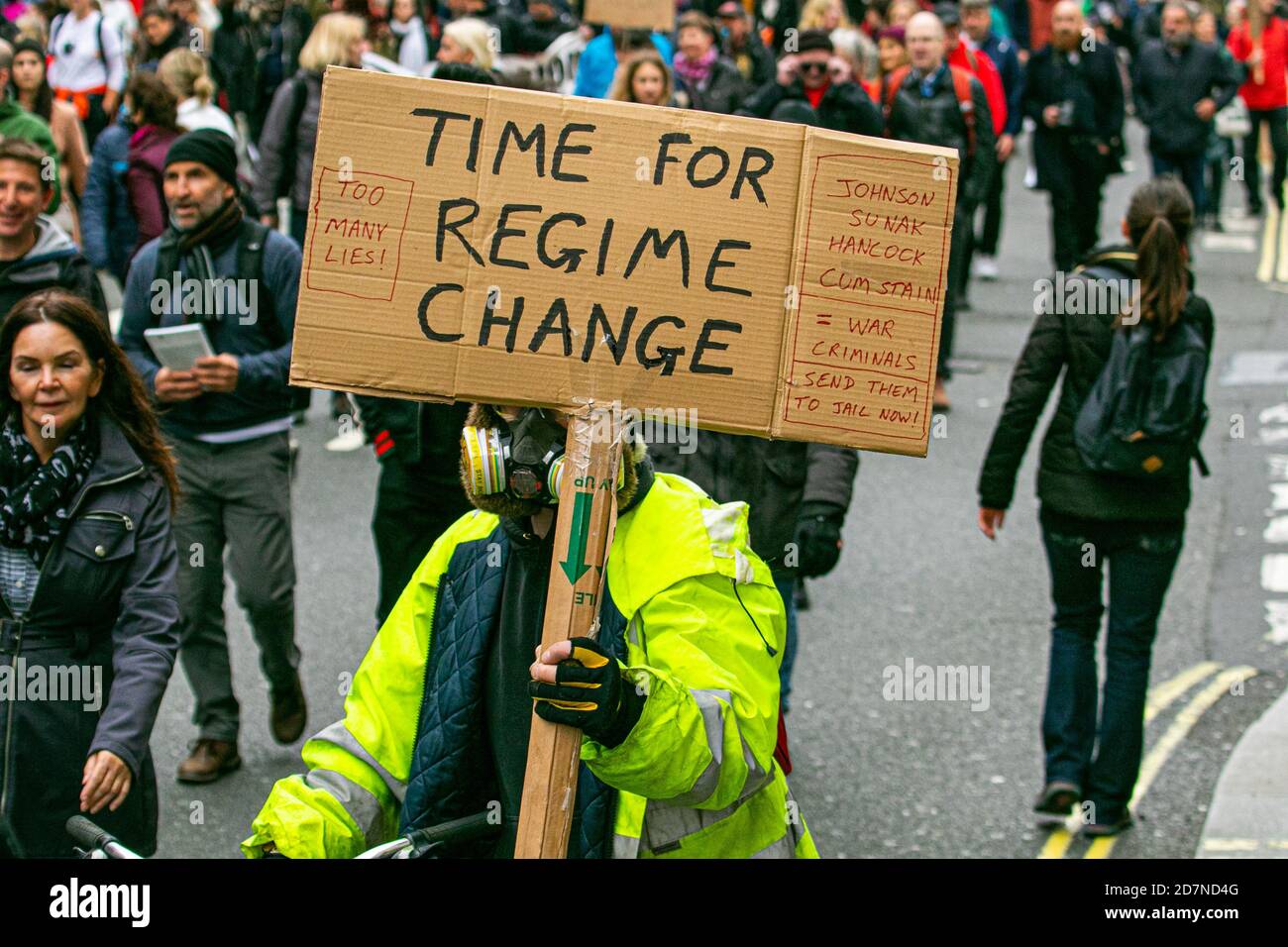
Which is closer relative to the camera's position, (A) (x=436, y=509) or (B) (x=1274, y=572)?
(A) (x=436, y=509)

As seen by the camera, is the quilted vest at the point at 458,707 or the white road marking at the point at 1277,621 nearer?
the quilted vest at the point at 458,707

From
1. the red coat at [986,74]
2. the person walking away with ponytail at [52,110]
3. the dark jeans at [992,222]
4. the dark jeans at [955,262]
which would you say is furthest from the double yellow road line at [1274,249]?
the person walking away with ponytail at [52,110]

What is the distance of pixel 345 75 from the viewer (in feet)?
10.3

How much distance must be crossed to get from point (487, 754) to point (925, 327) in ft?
3.71

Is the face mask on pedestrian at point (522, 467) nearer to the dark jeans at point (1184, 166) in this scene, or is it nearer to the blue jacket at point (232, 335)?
the blue jacket at point (232, 335)

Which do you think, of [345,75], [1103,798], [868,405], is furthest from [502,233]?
[1103,798]

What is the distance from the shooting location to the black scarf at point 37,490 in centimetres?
458

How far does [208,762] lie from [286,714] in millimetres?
361

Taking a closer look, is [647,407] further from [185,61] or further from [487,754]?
[185,61]

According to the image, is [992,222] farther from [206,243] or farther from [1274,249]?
[206,243]

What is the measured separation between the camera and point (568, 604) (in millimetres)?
3000

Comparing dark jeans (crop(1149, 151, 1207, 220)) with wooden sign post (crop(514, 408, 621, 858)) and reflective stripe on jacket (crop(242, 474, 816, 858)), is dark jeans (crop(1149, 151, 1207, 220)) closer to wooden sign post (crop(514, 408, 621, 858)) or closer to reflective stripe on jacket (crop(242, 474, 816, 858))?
reflective stripe on jacket (crop(242, 474, 816, 858))

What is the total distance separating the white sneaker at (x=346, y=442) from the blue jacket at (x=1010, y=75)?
6.85m

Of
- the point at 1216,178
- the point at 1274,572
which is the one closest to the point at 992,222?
the point at 1216,178
